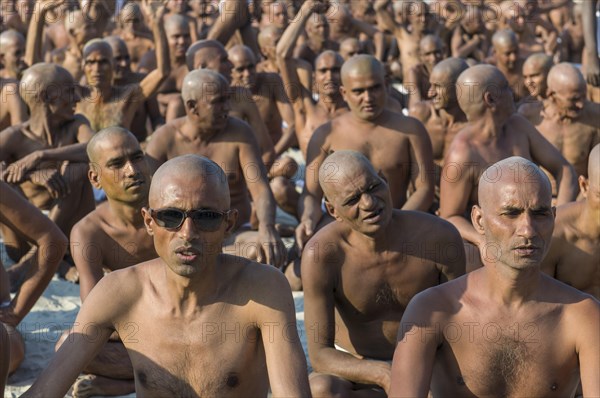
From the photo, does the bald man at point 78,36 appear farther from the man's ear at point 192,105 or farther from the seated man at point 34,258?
the seated man at point 34,258

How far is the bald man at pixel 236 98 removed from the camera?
8.74m

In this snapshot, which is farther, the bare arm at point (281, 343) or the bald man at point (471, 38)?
the bald man at point (471, 38)

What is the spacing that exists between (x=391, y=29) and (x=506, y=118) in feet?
24.7

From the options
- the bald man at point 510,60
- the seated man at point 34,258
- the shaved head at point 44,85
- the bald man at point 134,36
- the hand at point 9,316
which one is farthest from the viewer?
the bald man at point 134,36

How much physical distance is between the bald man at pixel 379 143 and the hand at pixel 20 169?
173cm

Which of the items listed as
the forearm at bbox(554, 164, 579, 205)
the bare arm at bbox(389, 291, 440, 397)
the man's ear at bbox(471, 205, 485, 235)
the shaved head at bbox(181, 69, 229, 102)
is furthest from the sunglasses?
the forearm at bbox(554, 164, 579, 205)

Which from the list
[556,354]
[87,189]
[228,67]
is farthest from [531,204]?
[228,67]

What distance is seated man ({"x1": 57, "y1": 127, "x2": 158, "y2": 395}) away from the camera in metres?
5.61

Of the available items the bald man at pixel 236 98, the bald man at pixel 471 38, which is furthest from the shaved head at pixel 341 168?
the bald man at pixel 471 38

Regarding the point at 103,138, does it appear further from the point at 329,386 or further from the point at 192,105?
the point at 329,386

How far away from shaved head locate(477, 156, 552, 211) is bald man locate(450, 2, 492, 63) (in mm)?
10381

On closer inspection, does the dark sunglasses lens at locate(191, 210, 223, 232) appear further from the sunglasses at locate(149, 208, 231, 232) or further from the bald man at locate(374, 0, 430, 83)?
the bald man at locate(374, 0, 430, 83)

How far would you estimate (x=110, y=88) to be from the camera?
9.39 metres

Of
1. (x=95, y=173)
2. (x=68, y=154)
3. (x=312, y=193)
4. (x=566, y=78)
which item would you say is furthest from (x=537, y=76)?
(x=95, y=173)
